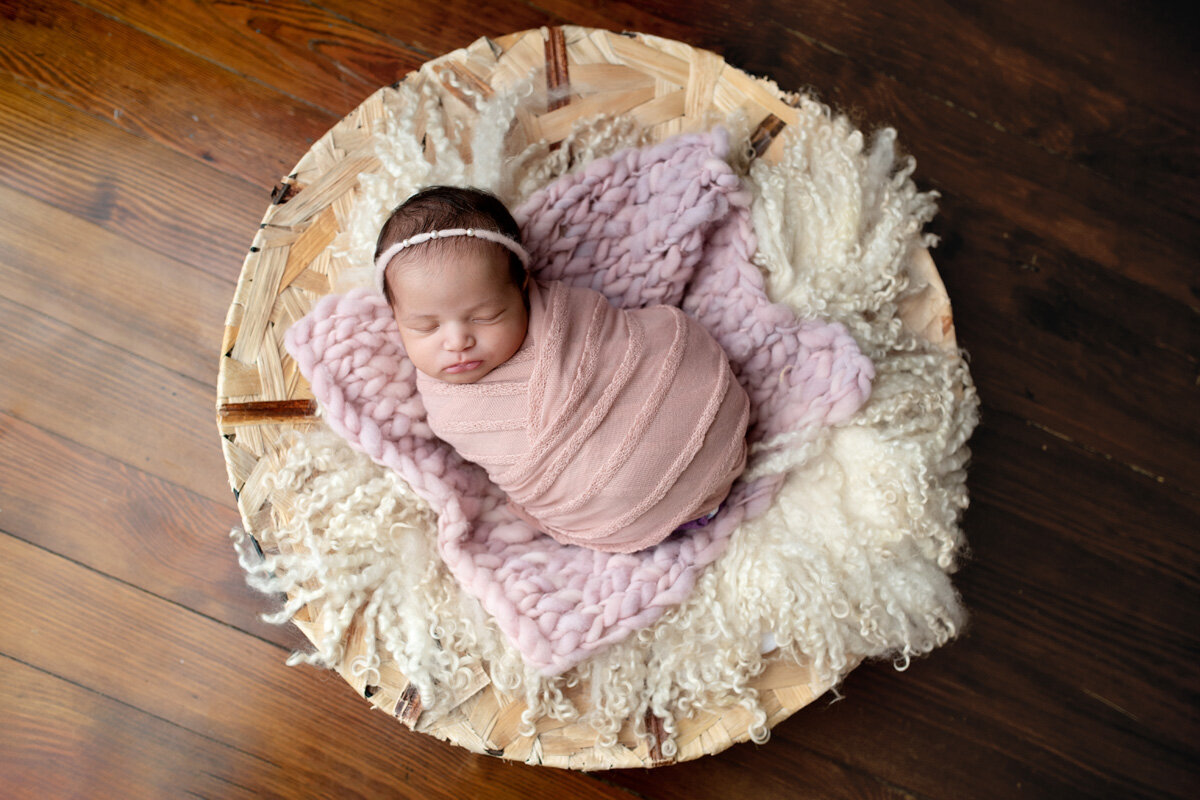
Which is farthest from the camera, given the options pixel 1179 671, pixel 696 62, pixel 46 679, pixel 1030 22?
pixel 1030 22

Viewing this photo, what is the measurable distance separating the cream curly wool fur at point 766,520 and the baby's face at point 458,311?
137 millimetres

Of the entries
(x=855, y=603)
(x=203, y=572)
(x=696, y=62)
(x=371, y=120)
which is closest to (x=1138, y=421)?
(x=855, y=603)

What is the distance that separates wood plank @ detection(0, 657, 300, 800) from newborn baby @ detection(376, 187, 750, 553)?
24.1 inches

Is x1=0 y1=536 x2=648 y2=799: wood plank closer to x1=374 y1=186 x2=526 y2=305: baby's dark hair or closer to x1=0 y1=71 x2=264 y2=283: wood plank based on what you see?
x1=0 y1=71 x2=264 y2=283: wood plank

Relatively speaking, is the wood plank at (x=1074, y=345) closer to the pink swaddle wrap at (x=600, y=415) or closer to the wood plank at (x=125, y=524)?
the pink swaddle wrap at (x=600, y=415)

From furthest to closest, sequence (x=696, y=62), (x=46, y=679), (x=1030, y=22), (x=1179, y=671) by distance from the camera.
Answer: (x=1030, y=22) < (x=1179, y=671) < (x=46, y=679) < (x=696, y=62)

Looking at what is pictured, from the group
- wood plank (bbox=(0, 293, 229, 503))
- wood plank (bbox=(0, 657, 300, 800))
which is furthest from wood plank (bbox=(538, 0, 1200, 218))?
wood plank (bbox=(0, 657, 300, 800))

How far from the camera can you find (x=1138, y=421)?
1.31 meters

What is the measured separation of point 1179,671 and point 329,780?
4.33 ft

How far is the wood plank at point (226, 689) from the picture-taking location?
1.16 m

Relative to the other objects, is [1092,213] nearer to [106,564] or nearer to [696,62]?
[696,62]

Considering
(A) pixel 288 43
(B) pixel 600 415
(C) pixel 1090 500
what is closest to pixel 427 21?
(A) pixel 288 43

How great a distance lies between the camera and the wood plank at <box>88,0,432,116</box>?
4.12 feet

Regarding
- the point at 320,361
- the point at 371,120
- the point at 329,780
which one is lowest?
the point at 329,780
